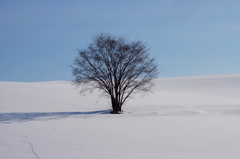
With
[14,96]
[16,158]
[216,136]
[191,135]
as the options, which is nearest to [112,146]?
[16,158]

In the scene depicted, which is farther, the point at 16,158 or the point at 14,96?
the point at 14,96

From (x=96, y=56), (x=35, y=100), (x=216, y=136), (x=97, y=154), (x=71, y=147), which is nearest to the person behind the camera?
(x=97, y=154)

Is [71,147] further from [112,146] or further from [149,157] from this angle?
[149,157]

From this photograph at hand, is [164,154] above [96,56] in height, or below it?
below

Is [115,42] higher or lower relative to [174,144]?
higher

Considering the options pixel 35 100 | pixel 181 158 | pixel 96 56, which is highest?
pixel 96 56

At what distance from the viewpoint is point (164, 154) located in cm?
569

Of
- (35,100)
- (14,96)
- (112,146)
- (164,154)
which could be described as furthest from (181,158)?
(14,96)

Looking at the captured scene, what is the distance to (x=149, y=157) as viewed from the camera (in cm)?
542

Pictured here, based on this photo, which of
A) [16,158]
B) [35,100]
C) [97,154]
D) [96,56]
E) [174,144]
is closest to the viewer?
[16,158]

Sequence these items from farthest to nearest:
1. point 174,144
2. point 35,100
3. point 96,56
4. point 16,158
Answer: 1. point 35,100
2. point 96,56
3. point 174,144
4. point 16,158

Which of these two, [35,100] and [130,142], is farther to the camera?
[35,100]

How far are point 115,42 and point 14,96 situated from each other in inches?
552

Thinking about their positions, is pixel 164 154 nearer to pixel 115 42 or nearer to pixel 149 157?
pixel 149 157
